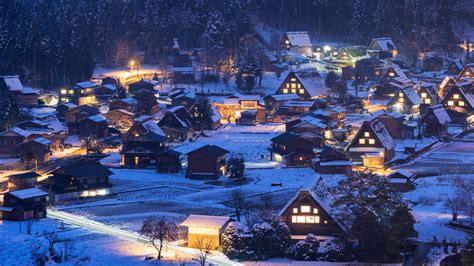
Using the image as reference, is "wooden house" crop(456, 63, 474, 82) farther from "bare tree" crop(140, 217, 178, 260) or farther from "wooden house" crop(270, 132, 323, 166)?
"bare tree" crop(140, 217, 178, 260)

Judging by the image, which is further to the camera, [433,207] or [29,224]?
[433,207]

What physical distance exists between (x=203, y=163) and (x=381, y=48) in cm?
4152

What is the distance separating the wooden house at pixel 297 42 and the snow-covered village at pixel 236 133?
0.14 metres

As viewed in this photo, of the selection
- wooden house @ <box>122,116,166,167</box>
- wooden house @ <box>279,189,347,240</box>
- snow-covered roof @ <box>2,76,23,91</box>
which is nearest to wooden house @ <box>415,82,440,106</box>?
wooden house @ <box>122,116,166,167</box>

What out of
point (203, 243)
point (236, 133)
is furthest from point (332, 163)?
point (203, 243)

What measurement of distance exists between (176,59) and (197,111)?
20025 millimetres

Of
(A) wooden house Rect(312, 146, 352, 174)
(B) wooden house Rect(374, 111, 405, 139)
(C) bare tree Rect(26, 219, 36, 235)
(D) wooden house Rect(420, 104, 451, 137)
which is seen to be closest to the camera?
(C) bare tree Rect(26, 219, 36, 235)

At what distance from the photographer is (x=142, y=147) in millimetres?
43469

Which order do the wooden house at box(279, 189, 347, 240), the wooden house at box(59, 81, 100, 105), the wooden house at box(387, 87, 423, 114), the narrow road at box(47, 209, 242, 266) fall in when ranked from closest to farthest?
1. the narrow road at box(47, 209, 242, 266)
2. the wooden house at box(279, 189, 347, 240)
3. the wooden house at box(387, 87, 423, 114)
4. the wooden house at box(59, 81, 100, 105)

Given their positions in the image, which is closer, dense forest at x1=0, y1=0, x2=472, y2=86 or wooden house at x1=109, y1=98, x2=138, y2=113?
wooden house at x1=109, y1=98, x2=138, y2=113

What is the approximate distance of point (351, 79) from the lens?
7069 cm

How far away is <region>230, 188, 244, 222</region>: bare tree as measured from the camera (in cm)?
3262

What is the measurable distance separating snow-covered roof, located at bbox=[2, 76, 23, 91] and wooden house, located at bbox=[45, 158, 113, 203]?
79.0 ft

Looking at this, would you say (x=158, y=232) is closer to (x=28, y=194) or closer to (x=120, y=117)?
(x=28, y=194)
